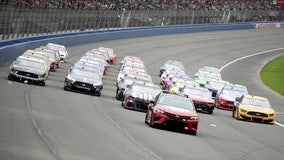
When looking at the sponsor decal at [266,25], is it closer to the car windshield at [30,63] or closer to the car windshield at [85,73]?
the car windshield at [85,73]

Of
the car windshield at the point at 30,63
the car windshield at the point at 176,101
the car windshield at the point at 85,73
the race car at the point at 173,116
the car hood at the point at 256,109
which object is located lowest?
the car hood at the point at 256,109

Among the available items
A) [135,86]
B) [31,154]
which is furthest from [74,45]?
[31,154]

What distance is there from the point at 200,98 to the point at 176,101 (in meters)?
9.55

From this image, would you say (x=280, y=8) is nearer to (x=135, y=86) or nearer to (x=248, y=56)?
(x=248, y=56)

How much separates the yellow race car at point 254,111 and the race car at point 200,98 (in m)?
1.15

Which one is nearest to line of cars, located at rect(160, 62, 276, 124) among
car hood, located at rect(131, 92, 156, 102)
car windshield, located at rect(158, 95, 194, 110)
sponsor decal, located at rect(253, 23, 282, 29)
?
car hood, located at rect(131, 92, 156, 102)

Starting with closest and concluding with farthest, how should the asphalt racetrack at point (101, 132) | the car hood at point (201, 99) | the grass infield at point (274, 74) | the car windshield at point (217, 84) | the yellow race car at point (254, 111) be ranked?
the asphalt racetrack at point (101, 132)
the yellow race car at point (254, 111)
the car hood at point (201, 99)
the car windshield at point (217, 84)
the grass infield at point (274, 74)

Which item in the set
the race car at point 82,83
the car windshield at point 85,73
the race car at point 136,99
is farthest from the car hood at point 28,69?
the race car at point 136,99

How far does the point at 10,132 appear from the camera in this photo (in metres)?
19.0

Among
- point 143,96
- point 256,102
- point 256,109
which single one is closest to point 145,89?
point 143,96

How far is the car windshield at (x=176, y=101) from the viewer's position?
1017 inches

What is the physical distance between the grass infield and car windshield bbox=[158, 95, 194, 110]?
26.9 metres

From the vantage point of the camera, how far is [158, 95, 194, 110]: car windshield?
25.8 metres

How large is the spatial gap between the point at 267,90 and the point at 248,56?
84.1 ft
